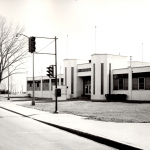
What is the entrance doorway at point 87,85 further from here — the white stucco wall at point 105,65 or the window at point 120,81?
the window at point 120,81

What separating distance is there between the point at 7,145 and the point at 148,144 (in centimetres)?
438

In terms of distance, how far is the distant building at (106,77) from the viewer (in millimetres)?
39625

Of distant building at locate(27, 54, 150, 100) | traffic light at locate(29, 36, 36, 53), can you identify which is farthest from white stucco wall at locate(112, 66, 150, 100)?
traffic light at locate(29, 36, 36, 53)

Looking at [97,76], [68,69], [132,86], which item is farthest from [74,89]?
[132,86]

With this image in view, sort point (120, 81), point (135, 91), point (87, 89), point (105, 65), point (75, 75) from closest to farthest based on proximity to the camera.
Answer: point (135, 91) < point (120, 81) < point (105, 65) < point (87, 89) < point (75, 75)

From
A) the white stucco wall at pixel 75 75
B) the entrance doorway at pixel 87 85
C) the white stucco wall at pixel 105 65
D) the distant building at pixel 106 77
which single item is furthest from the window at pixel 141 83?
the white stucco wall at pixel 75 75

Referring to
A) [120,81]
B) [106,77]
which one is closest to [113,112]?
[120,81]

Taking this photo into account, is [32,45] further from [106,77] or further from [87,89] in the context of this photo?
[87,89]

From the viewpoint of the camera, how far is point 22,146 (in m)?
8.85

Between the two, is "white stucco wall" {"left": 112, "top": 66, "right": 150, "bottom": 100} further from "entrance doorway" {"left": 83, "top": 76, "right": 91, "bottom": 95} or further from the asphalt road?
→ the asphalt road

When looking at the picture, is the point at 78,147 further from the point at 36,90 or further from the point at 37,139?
the point at 36,90

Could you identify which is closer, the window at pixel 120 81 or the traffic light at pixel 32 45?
the traffic light at pixel 32 45

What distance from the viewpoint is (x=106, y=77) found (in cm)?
4431

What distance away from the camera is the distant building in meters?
39.6
